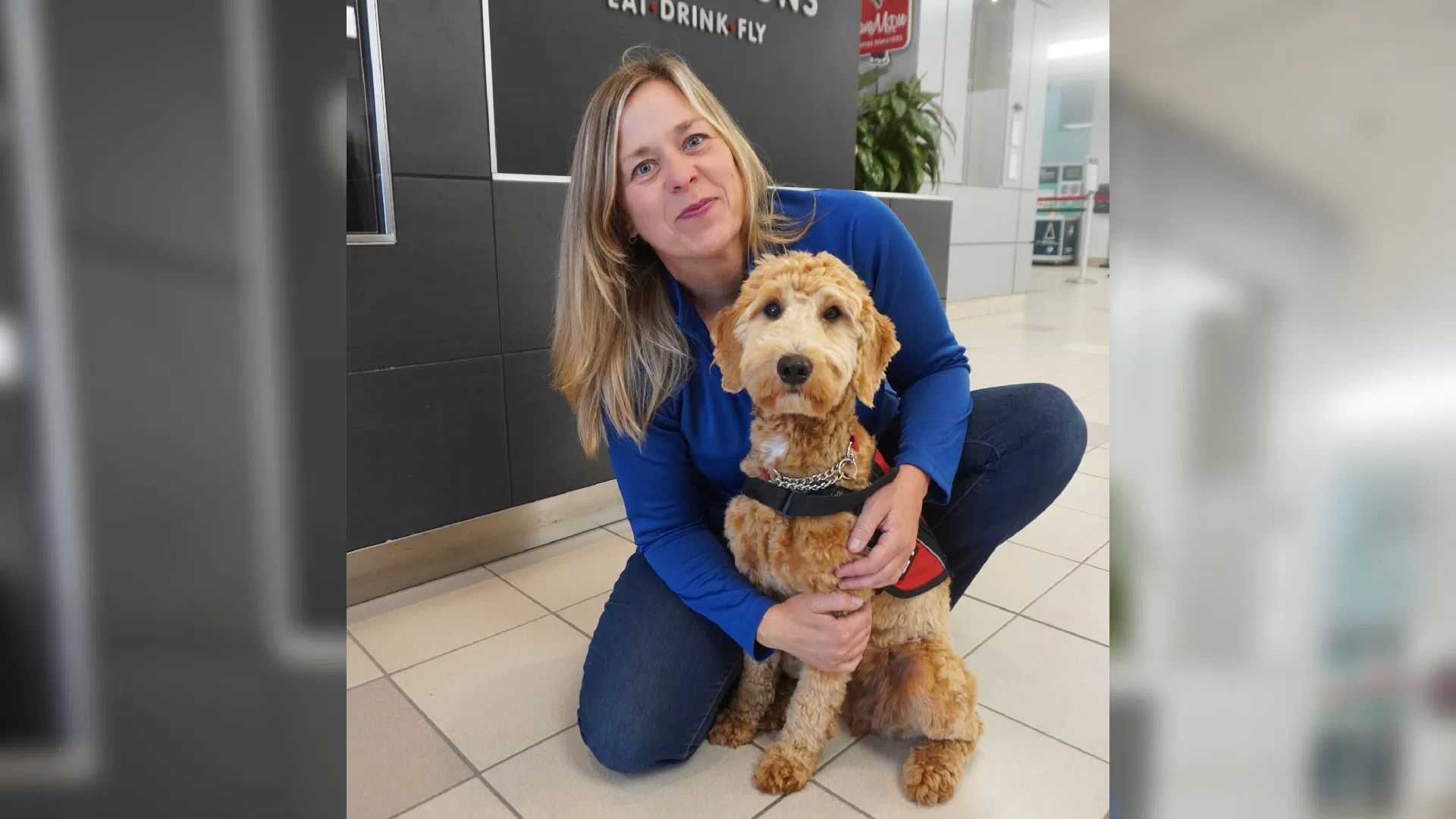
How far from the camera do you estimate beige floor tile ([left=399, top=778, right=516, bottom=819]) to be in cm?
139

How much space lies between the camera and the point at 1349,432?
0.18 metres

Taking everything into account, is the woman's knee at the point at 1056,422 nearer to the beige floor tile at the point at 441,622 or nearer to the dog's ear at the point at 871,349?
the dog's ear at the point at 871,349

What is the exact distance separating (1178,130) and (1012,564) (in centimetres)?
229

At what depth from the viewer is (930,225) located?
14.4ft

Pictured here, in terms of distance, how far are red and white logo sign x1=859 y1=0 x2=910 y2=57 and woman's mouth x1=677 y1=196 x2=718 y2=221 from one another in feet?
18.4

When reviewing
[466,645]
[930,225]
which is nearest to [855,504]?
[466,645]

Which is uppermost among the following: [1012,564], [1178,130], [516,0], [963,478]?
[516,0]

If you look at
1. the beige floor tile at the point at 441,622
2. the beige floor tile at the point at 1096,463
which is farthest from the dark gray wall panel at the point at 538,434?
the beige floor tile at the point at 1096,463

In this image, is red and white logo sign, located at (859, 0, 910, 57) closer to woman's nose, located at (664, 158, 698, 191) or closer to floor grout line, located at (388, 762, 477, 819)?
woman's nose, located at (664, 158, 698, 191)

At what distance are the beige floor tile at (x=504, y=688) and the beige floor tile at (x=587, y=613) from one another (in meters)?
0.03

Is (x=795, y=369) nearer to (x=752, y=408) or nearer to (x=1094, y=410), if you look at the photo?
(x=752, y=408)

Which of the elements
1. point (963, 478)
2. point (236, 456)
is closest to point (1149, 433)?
point (236, 456)

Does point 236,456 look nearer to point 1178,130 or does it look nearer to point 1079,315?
point 1178,130

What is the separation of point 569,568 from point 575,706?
68 centimetres
